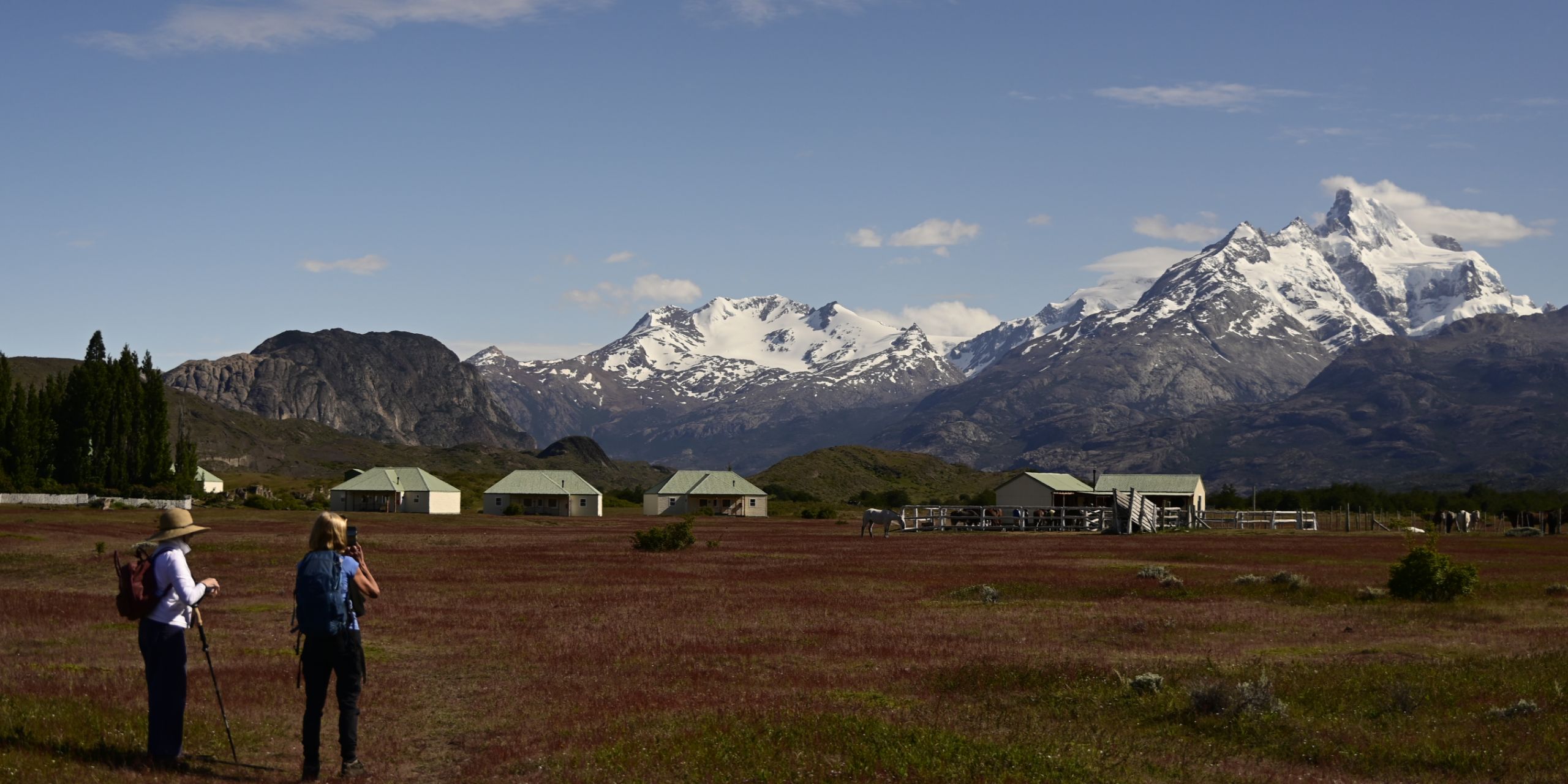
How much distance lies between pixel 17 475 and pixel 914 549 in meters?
99.7

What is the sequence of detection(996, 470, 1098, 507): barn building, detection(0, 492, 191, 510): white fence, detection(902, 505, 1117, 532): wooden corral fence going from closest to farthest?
detection(902, 505, 1117, 532): wooden corral fence → detection(0, 492, 191, 510): white fence → detection(996, 470, 1098, 507): barn building

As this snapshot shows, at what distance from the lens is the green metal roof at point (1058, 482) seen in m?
122

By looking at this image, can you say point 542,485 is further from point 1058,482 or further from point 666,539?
point 666,539

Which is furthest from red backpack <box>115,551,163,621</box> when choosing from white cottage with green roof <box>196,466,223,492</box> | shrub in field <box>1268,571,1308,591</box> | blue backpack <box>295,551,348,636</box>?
white cottage with green roof <box>196,466,223,492</box>

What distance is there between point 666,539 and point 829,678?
42722 mm

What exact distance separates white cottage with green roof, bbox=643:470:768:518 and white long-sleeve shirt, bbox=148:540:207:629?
504 feet

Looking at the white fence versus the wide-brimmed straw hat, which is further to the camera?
the white fence

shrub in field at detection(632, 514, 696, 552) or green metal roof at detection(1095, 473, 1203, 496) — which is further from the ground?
green metal roof at detection(1095, 473, 1203, 496)

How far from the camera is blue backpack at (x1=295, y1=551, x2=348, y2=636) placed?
14.3 meters

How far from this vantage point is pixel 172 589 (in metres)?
14.7

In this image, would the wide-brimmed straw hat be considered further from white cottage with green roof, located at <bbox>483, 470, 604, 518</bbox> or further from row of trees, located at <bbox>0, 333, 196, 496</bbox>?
white cottage with green roof, located at <bbox>483, 470, 604, 518</bbox>

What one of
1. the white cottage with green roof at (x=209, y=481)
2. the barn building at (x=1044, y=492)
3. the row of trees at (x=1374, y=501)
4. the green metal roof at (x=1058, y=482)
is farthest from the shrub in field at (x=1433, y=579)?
the white cottage with green roof at (x=209, y=481)

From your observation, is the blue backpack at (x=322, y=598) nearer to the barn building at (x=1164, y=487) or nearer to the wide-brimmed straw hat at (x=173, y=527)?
the wide-brimmed straw hat at (x=173, y=527)

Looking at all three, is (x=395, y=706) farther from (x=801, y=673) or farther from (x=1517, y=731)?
(x=1517, y=731)
